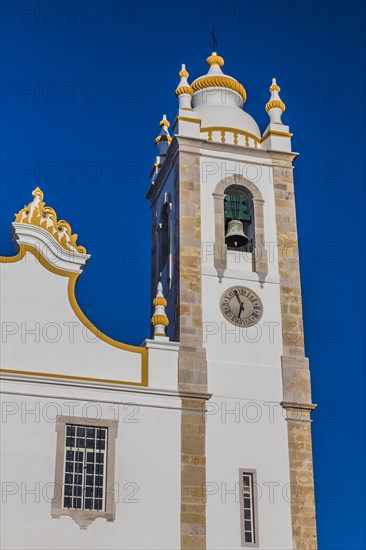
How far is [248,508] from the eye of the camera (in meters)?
22.1

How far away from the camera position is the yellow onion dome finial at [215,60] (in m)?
28.0

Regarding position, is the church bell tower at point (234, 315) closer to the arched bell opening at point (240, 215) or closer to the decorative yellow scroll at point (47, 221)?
the arched bell opening at point (240, 215)

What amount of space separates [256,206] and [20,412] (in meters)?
7.84

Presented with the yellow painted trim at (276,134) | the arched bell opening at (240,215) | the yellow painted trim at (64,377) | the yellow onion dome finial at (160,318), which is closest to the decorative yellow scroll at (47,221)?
the yellow onion dome finial at (160,318)

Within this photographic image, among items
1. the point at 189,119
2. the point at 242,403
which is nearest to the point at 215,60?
the point at 189,119

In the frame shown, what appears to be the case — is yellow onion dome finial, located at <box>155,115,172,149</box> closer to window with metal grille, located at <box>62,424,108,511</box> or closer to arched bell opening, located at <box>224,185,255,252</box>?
arched bell opening, located at <box>224,185,255,252</box>

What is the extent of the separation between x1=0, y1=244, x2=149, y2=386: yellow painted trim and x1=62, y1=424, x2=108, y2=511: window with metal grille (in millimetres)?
1359

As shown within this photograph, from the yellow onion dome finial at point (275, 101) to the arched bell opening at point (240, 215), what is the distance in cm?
259

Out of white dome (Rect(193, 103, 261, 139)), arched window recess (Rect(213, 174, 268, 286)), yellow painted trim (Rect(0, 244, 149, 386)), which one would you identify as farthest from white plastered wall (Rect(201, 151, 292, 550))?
yellow painted trim (Rect(0, 244, 149, 386))

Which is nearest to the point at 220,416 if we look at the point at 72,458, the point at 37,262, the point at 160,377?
the point at 160,377

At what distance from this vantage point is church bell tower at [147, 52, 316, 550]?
869 inches

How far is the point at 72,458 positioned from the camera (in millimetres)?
21391

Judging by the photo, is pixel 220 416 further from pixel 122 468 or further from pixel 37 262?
pixel 37 262

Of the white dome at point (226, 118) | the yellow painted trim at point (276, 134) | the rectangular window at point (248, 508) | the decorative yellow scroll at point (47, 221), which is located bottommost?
the rectangular window at point (248, 508)
